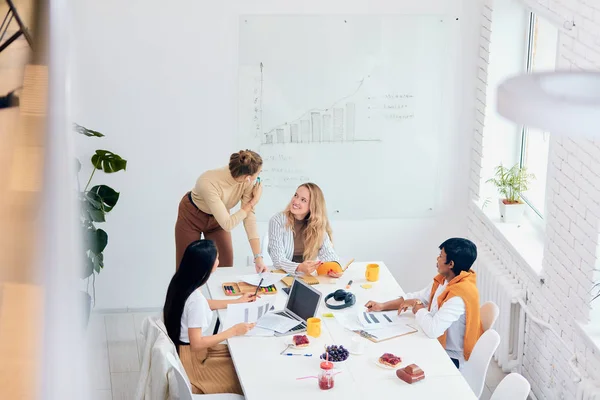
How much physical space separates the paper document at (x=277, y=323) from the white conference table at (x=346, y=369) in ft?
0.27

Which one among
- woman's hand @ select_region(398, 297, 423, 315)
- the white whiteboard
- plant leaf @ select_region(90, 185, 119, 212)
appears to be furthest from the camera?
the white whiteboard

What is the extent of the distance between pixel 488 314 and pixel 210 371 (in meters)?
1.41

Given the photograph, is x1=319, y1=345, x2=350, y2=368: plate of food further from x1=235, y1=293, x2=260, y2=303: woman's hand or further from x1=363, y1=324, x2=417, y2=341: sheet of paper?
x1=235, y1=293, x2=260, y2=303: woman's hand

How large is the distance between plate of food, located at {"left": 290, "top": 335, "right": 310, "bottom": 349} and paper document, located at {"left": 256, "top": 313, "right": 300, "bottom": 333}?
0.13m

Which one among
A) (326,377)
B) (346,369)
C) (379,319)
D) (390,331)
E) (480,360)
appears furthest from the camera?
(379,319)

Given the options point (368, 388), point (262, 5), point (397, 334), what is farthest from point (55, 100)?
point (262, 5)

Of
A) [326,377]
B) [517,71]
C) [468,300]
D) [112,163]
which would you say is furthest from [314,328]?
[517,71]

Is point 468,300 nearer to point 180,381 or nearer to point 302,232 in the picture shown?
point 302,232

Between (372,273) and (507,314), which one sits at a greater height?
(372,273)

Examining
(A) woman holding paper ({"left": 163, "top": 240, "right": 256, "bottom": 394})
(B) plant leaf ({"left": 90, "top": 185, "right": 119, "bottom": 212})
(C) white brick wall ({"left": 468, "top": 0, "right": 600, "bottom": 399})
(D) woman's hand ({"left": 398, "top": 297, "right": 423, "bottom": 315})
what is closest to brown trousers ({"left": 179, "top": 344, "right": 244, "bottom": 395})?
(A) woman holding paper ({"left": 163, "top": 240, "right": 256, "bottom": 394})

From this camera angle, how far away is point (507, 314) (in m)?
4.59

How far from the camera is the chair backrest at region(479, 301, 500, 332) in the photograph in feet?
12.6

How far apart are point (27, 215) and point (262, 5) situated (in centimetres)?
507

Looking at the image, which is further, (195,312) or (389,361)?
(195,312)
